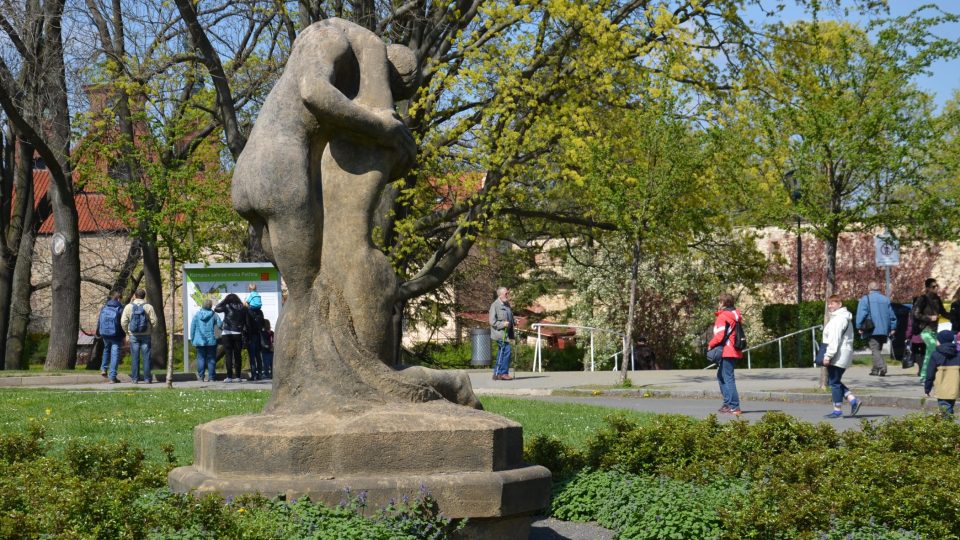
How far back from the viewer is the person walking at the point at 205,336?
21812 millimetres

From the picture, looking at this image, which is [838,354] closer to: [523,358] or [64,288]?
[523,358]

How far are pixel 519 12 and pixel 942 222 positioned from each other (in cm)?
829

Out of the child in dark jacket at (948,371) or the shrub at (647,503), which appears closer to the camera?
the shrub at (647,503)

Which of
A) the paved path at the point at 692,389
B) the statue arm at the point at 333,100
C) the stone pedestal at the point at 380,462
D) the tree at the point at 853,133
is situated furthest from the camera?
the tree at the point at 853,133

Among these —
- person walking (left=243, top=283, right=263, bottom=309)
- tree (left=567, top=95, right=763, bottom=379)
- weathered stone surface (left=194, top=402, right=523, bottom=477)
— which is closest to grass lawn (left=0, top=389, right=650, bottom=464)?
weathered stone surface (left=194, top=402, right=523, bottom=477)

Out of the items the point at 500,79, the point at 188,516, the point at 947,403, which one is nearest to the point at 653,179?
the point at 500,79

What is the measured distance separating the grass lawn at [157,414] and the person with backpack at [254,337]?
4.29 m

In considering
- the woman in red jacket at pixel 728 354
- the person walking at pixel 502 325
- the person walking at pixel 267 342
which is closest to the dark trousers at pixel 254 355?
the person walking at pixel 267 342

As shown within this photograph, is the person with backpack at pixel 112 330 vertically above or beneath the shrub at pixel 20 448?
above

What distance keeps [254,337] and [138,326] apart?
2.15 m

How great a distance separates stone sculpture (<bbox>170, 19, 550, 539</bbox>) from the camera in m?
6.11

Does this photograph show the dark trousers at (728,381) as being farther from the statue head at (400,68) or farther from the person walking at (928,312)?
the statue head at (400,68)

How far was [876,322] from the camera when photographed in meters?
23.0

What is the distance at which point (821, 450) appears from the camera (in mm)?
8859
